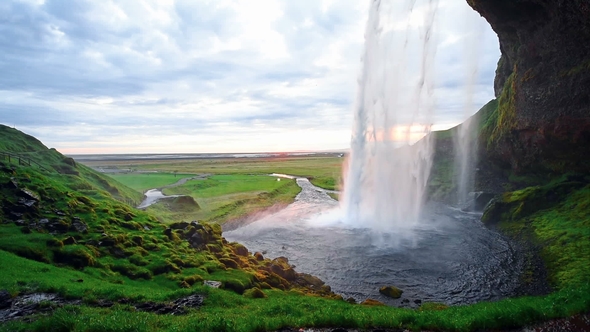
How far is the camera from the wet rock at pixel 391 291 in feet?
82.9

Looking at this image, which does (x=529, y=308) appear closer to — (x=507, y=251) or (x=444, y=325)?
(x=444, y=325)

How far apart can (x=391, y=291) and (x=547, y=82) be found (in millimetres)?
39175

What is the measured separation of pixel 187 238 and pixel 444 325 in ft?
81.2

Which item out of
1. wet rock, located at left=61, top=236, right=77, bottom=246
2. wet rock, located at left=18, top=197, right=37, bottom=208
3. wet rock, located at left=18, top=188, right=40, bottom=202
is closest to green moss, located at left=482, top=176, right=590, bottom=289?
wet rock, located at left=61, top=236, right=77, bottom=246

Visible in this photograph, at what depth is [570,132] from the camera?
138 feet

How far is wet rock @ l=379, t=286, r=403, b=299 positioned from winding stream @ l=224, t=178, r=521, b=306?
47 cm

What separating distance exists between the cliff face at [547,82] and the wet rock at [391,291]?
111 feet

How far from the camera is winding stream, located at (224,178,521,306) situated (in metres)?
26.4

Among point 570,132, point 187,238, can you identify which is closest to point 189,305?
point 187,238

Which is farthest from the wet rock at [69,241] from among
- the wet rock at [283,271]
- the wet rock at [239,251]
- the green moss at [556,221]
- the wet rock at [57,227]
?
the green moss at [556,221]

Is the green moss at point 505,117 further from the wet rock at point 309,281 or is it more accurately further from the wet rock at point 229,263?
the wet rock at point 229,263

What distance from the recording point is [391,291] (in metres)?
25.4

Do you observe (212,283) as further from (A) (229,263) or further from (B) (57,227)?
(B) (57,227)

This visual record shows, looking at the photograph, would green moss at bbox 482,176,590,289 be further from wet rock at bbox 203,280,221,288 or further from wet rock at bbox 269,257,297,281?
wet rock at bbox 203,280,221,288
